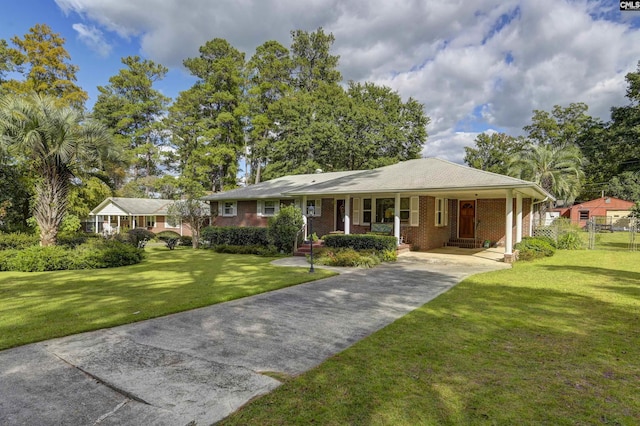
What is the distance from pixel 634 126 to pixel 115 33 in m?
45.2

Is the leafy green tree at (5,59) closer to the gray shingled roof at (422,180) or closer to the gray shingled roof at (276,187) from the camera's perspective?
the gray shingled roof at (276,187)

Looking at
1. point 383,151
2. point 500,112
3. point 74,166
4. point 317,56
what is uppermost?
point 317,56

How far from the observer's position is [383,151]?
3219 centimetres

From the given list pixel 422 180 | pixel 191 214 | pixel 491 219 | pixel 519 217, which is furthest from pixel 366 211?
pixel 191 214

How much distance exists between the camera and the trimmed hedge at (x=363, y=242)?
537 inches

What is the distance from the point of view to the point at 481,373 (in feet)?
11.5

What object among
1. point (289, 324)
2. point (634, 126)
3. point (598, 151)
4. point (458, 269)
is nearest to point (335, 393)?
point (289, 324)

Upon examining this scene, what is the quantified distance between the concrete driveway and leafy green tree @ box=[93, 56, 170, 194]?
3725 cm

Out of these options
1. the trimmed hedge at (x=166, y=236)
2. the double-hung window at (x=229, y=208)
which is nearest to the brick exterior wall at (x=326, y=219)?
the double-hung window at (x=229, y=208)

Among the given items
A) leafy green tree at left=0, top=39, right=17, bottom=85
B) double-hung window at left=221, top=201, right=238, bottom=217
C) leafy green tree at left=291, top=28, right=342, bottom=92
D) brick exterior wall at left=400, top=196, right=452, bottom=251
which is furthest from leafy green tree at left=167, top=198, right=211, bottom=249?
leafy green tree at left=291, top=28, right=342, bottom=92

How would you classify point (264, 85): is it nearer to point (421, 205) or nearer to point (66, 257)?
point (421, 205)

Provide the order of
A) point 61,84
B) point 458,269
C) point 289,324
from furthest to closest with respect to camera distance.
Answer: point 61,84 → point 458,269 → point 289,324

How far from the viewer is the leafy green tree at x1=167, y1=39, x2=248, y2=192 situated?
112 ft

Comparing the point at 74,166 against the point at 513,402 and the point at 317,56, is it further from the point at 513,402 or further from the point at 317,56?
the point at 317,56
